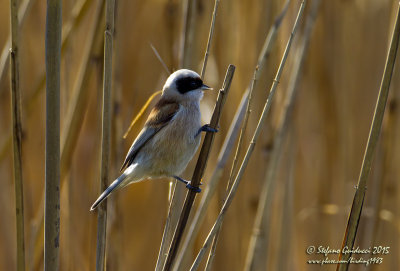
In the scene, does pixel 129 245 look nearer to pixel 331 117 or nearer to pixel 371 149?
pixel 331 117

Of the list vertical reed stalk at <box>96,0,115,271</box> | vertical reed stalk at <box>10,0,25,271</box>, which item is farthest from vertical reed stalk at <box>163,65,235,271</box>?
vertical reed stalk at <box>10,0,25,271</box>

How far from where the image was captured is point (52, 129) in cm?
96

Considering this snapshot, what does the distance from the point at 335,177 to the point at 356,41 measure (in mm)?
682

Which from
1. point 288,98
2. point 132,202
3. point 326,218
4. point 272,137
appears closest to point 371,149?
point 288,98

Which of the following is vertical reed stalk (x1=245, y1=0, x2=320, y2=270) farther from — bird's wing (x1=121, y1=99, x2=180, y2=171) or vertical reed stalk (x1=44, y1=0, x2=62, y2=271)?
vertical reed stalk (x1=44, y1=0, x2=62, y2=271)

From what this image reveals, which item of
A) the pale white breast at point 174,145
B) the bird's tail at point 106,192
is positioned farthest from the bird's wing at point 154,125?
the bird's tail at point 106,192

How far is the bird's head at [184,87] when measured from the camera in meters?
1.61

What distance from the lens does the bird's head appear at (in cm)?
161

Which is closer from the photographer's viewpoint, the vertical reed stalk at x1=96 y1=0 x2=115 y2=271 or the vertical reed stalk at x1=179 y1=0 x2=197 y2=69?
the vertical reed stalk at x1=96 y1=0 x2=115 y2=271

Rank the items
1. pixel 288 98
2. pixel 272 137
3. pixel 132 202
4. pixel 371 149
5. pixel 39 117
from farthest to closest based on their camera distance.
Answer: pixel 132 202, pixel 39 117, pixel 272 137, pixel 288 98, pixel 371 149

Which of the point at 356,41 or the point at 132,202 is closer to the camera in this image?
the point at 356,41

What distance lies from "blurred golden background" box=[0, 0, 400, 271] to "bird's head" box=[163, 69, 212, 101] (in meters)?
0.09

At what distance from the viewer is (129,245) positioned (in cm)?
257

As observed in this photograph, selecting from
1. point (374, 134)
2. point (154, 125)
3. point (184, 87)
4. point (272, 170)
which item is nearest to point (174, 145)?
point (154, 125)
